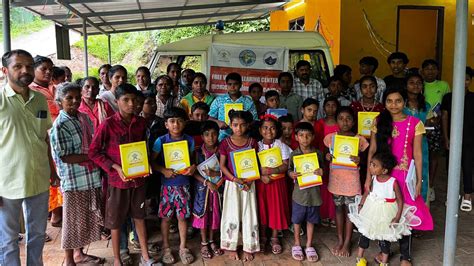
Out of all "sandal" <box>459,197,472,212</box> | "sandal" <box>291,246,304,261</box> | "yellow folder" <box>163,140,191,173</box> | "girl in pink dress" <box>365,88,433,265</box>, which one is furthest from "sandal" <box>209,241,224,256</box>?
"sandal" <box>459,197,472,212</box>

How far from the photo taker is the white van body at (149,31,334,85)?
5539mm

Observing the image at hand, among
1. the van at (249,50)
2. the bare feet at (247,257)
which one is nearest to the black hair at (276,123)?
the bare feet at (247,257)

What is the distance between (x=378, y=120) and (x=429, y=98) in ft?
5.26

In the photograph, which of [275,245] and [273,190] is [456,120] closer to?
[273,190]

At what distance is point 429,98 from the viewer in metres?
4.75

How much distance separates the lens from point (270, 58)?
18.3 feet

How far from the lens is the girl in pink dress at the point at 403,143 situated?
11.2 ft

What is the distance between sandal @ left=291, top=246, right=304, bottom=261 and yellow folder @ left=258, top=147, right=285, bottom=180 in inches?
31.9

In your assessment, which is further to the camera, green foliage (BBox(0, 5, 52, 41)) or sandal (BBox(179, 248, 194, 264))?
green foliage (BBox(0, 5, 52, 41))

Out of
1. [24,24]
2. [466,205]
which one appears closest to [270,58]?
[466,205]

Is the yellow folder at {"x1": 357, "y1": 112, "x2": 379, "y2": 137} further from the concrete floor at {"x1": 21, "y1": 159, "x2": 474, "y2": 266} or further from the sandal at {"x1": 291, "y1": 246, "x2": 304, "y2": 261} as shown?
the sandal at {"x1": 291, "y1": 246, "x2": 304, "y2": 261}

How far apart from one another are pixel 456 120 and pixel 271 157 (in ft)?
4.84

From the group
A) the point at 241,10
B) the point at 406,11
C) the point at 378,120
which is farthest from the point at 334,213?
the point at 241,10

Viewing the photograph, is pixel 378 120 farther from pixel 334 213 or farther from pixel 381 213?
pixel 334 213
